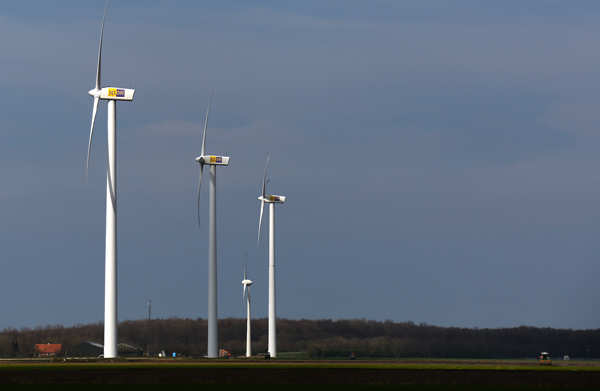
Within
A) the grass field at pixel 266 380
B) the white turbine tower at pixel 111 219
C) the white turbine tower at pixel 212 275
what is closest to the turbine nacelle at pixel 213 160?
the white turbine tower at pixel 212 275

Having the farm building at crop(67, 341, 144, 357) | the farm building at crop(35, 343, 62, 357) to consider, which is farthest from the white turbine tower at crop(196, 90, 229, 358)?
the farm building at crop(35, 343, 62, 357)

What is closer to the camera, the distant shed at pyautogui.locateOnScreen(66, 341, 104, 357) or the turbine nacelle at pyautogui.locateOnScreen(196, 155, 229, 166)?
the turbine nacelle at pyautogui.locateOnScreen(196, 155, 229, 166)

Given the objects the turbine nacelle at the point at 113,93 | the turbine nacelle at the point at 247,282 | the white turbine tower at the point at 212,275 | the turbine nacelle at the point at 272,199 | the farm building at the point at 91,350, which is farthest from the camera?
the farm building at the point at 91,350

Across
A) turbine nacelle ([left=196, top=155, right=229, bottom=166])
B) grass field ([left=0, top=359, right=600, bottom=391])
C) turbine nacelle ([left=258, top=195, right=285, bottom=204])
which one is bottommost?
grass field ([left=0, top=359, right=600, bottom=391])

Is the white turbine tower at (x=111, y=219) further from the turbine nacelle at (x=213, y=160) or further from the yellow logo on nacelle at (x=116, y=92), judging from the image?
the turbine nacelle at (x=213, y=160)

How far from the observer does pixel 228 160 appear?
9744 centimetres

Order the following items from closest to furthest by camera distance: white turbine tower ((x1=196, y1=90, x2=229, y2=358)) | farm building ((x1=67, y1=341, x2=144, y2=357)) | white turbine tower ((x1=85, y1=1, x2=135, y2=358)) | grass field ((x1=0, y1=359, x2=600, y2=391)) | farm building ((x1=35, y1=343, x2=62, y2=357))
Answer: grass field ((x1=0, y1=359, x2=600, y2=391))
white turbine tower ((x1=85, y1=1, x2=135, y2=358))
white turbine tower ((x1=196, y1=90, x2=229, y2=358))
farm building ((x1=67, y1=341, x2=144, y2=357))
farm building ((x1=35, y1=343, x2=62, y2=357))

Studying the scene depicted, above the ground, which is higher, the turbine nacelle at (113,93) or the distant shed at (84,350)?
the turbine nacelle at (113,93)

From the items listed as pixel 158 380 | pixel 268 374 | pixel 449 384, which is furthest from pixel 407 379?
pixel 158 380

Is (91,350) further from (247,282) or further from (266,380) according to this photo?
(266,380)

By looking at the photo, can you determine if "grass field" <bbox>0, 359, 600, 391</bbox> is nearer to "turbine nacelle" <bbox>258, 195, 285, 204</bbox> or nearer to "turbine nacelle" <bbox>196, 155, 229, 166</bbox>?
"turbine nacelle" <bbox>196, 155, 229, 166</bbox>

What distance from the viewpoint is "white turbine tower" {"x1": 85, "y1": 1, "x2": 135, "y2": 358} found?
228 feet

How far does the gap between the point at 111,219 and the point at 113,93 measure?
1403cm

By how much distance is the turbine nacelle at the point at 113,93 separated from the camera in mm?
75750
